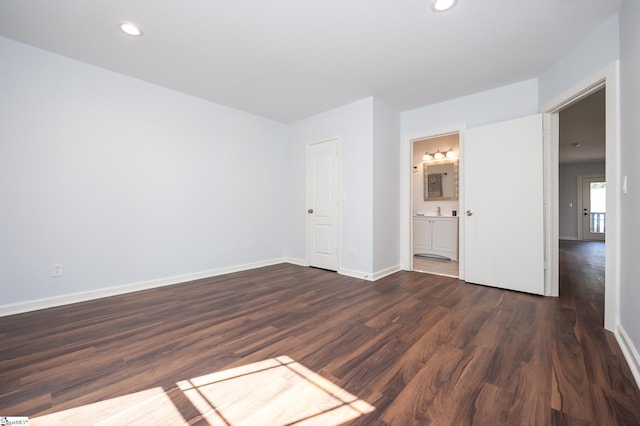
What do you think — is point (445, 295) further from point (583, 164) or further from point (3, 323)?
point (583, 164)

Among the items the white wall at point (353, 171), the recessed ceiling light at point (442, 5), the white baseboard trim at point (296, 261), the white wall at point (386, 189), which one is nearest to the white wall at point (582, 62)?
the recessed ceiling light at point (442, 5)

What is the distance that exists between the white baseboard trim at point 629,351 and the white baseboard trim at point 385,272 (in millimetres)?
2301

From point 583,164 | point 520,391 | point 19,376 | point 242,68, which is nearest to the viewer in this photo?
point 520,391

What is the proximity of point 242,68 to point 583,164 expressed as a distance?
1157 cm

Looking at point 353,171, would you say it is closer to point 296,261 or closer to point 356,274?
point 356,274

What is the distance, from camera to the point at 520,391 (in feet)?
4.75

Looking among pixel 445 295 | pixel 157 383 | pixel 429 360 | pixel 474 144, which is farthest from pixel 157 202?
pixel 474 144

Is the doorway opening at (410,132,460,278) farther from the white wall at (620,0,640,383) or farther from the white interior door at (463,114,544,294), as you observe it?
the white wall at (620,0,640,383)

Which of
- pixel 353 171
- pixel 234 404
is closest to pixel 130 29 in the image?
pixel 353 171

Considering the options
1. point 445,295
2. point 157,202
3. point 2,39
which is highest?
point 2,39

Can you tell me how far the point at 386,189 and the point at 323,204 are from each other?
1080mm

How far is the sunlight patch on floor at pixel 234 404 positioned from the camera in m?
1.26

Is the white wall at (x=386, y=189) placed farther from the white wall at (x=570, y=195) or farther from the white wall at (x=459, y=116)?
the white wall at (x=570, y=195)

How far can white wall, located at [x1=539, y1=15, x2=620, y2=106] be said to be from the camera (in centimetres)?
226
